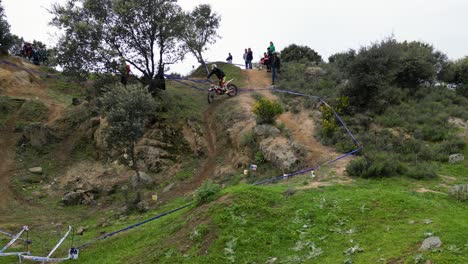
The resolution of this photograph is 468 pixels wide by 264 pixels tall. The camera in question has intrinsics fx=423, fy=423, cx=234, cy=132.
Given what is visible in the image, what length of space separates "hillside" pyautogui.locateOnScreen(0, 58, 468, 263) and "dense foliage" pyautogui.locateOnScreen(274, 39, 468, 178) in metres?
0.73

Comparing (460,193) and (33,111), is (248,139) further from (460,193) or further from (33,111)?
(33,111)

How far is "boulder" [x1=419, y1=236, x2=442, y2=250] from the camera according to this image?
7.31 meters

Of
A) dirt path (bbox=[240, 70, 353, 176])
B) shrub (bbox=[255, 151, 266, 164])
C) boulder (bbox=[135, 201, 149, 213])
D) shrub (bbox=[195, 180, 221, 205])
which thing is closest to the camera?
shrub (bbox=[195, 180, 221, 205])

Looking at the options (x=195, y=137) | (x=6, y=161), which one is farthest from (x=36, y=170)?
(x=195, y=137)

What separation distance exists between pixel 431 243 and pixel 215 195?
582 centimetres

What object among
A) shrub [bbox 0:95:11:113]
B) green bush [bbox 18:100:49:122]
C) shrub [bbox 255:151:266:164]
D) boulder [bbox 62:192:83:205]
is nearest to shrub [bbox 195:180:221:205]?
shrub [bbox 255:151:266:164]

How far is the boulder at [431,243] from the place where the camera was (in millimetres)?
7313

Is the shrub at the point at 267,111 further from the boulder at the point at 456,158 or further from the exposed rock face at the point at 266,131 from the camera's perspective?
the boulder at the point at 456,158

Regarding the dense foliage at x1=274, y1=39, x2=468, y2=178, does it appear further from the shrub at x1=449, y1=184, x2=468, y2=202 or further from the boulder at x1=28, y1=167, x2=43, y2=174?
the boulder at x1=28, y1=167, x2=43, y2=174

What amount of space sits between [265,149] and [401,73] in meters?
9.16

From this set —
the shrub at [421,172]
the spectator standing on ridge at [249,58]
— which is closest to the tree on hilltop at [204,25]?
the spectator standing on ridge at [249,58]

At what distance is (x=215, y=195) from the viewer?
38.3 ft

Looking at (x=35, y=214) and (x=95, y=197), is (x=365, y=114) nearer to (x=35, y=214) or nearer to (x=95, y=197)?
(x=95, y=197)

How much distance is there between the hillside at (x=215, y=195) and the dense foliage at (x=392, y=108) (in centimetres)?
73
